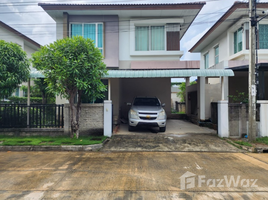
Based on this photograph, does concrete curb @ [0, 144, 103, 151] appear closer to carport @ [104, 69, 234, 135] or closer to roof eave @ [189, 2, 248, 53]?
carport @ [104, 69, 234, 135]

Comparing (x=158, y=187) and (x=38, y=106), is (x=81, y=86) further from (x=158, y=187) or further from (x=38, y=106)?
(x=158, y=187)

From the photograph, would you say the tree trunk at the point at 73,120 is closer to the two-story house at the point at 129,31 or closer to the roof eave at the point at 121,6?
the two-story house at the point at 129,31

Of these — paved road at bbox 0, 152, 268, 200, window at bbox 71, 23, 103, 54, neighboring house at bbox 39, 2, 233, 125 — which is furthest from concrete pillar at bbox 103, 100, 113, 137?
window at bbox 71, 23, 103, 54

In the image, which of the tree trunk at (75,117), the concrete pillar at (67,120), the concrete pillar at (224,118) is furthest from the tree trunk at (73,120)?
the concrete pillar at (224,118)

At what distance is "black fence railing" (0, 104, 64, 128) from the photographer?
8.92m

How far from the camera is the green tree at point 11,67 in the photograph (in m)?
7.86

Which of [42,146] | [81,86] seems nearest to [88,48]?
[81,86]

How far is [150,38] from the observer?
1258cm

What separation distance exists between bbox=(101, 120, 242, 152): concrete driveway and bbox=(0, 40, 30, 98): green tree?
477 centimetres

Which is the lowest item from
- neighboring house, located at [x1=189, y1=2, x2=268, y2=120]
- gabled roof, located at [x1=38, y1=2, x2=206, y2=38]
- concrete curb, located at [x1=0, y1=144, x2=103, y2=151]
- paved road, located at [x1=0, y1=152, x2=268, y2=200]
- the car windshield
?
paved road, located at [x1=0, y1=152, x2=268, y2=200]

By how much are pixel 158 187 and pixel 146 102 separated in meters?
6.81

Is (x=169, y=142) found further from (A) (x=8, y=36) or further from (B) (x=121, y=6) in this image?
(A) (x=8, y=36)

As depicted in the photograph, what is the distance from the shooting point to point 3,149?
7262 mm

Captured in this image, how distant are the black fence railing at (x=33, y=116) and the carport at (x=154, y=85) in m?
2.61
